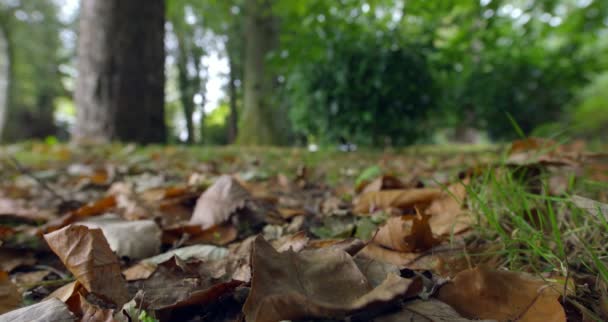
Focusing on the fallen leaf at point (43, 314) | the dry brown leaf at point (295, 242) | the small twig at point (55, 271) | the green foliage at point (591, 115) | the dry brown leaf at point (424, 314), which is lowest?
the small twig at point (55, 271)

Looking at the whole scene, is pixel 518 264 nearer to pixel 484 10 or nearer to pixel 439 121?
pixel 484 10

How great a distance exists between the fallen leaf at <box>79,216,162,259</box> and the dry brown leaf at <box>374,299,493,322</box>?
65 centimetres

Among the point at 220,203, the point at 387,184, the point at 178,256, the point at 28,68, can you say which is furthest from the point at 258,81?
the point at 28,68

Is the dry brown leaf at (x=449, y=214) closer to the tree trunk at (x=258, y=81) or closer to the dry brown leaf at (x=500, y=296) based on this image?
the dry brown leaf at (x=500, y=296)

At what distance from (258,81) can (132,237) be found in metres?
6.44

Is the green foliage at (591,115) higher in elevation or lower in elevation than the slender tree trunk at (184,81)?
lower

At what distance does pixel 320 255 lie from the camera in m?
0.68

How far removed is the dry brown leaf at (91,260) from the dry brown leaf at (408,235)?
1.80 ft

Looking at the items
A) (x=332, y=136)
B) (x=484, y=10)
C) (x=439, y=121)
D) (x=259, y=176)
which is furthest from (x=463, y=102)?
(x=259, y=176)

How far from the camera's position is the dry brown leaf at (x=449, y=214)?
39.5 inches

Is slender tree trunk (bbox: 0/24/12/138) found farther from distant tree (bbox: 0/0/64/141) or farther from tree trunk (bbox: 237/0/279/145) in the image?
tree trunk (bbox: 237/0/279/145)

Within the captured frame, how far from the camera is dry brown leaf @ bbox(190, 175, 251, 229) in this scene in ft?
3.76

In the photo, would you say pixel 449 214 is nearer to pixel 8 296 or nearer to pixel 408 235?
pixel 408 235

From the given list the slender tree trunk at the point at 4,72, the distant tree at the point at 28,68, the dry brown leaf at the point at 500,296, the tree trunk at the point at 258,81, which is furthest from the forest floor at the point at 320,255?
the distant tree at the point at 28,68
